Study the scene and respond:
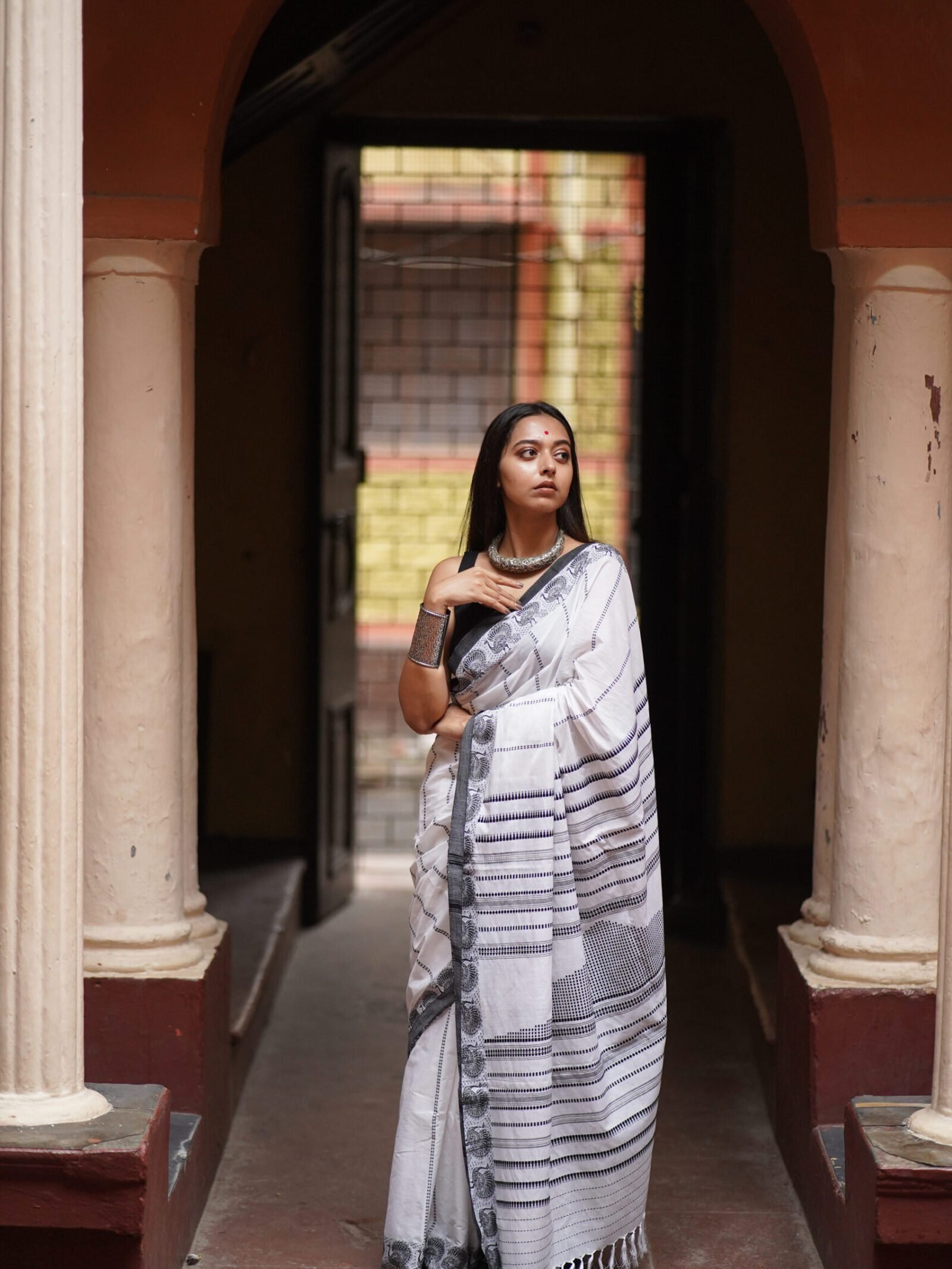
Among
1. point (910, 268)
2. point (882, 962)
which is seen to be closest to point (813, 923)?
Result: point (882, 962)

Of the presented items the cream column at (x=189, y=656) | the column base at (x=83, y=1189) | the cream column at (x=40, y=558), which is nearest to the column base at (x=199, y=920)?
the cream column at (x=189, y=656)

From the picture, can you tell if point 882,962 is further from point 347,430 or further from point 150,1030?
point 347,430

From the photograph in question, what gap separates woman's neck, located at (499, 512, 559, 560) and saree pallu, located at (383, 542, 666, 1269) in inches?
2.7

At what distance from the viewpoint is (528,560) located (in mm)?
3963

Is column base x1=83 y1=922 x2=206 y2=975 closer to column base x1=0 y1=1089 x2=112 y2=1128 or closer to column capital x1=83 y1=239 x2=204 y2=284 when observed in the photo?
column base x1=0 y1=1089 x2=112 y2=1128

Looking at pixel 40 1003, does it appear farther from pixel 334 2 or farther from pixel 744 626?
pixel 744 626

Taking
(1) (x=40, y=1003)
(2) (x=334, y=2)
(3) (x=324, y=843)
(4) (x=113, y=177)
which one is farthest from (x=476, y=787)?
(3) (x=324, y=843)

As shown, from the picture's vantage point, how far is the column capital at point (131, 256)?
4.25 meters

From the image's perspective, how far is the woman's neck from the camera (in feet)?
13.0

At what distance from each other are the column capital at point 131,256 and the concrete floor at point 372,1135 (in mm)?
2336

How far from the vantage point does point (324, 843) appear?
7176 mm

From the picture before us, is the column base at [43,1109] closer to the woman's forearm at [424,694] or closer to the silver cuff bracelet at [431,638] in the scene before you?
the woman's forearm at [424,694]

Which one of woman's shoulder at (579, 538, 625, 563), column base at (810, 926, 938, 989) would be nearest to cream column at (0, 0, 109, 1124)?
woman's shoulder at (579, 538, 625, 563)

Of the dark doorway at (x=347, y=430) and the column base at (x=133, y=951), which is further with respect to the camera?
the dark doorway at (x=347, y=430)
